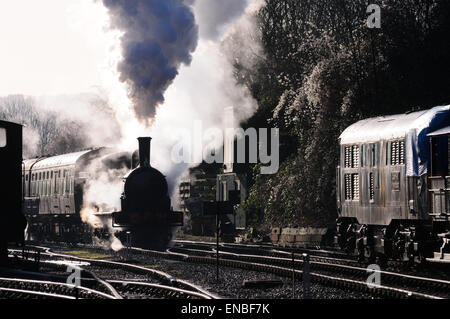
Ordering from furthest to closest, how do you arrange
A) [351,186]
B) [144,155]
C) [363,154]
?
1. [144,155]
2. [351,186]
3. [363,154]

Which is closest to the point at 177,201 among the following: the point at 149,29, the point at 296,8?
the point at 296,8

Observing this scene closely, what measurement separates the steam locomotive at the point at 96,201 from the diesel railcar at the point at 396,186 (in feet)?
27.1

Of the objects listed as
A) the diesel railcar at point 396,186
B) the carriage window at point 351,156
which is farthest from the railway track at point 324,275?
the carriage window at point 351,156

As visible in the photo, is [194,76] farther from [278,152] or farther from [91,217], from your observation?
[91,217]

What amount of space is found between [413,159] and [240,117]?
93.7 feet

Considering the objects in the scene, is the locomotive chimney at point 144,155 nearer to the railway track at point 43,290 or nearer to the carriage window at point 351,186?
the carriage window at point 351,186

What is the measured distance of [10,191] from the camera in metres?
23.5

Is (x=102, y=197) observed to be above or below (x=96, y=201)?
above

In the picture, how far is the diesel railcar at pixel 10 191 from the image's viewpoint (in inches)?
915

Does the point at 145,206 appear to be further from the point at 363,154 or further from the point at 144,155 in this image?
the point at 363,154

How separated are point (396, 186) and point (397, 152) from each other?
2.65 ft

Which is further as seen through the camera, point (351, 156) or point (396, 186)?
point (351, 156)

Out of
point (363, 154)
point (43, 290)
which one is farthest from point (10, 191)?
point (363, 154)

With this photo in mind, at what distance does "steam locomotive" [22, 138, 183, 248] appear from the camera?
31656mm
